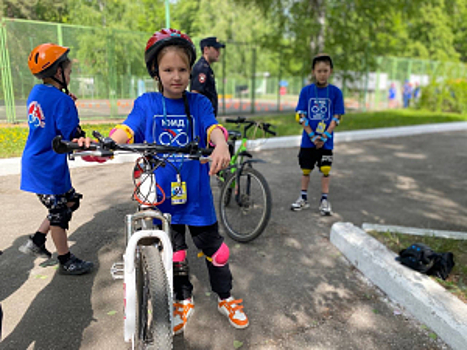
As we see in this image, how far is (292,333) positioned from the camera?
2.83 m

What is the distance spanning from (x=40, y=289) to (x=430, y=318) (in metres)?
3.15

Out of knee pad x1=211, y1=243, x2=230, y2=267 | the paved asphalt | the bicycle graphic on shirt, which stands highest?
the bicycle graphic on shirt

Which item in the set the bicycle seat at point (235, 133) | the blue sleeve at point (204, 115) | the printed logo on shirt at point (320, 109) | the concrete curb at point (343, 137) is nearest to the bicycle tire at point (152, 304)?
the blue sleeve at point (204, 115)

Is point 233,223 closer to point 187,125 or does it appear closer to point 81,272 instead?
point 81,272

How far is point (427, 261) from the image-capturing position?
343 cm

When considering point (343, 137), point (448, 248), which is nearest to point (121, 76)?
point (343, 137)

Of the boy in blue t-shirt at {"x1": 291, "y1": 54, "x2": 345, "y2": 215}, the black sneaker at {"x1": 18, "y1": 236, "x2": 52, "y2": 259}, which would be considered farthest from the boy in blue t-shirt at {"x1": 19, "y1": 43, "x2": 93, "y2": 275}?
the boy in blue t-shirt at {"x1": 291, "y1": 54, "x2": 345, "y2": 215}

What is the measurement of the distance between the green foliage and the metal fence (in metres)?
2.68

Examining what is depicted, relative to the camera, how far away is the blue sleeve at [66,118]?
310 cm

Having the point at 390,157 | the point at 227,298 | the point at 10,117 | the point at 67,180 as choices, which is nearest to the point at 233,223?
the point at 227,298

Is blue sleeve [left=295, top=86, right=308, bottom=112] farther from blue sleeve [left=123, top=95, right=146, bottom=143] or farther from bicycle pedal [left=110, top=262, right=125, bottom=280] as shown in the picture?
bicycle pedal [left=110, top=262, right=125, bottom=280]

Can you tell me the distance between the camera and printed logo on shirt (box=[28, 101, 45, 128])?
3.08 meters

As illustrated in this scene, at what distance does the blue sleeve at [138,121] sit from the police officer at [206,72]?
273 cm

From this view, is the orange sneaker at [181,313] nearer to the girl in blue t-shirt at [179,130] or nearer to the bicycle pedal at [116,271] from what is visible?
the girl in blue t-shirt at [179,130]
